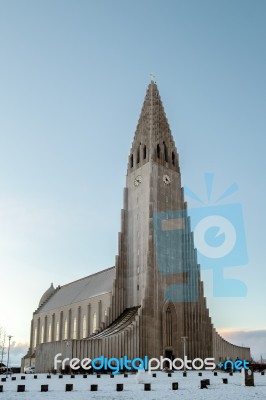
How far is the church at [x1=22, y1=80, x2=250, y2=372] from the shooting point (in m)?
63.6

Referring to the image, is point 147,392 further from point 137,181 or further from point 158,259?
point 137,181

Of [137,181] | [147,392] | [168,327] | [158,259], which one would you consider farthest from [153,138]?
[147,392]

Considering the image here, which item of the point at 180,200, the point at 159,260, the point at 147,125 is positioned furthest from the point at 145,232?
the point at 147,125

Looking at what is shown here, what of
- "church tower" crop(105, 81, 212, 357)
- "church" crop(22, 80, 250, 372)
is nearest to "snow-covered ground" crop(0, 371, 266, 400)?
"church" crop(22, 80, 250, 372)

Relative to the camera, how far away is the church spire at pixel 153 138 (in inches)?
3095

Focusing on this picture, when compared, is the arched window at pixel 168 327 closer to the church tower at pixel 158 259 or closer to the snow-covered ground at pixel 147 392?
the church tower at pixel 158 259

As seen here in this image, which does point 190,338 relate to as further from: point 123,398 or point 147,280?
point 123,398

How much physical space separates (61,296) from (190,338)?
38255 mm

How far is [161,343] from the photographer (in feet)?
217

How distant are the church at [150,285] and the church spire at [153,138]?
180 millimetres

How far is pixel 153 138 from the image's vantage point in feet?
259

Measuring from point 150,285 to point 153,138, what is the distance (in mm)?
26336

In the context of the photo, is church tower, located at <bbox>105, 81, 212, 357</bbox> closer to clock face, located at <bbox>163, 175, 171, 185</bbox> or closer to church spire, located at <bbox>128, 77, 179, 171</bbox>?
clock face, located at <bbox>163, 175, 171, 185</bbox>

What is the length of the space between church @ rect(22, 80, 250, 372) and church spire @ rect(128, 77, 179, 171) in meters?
0.18
